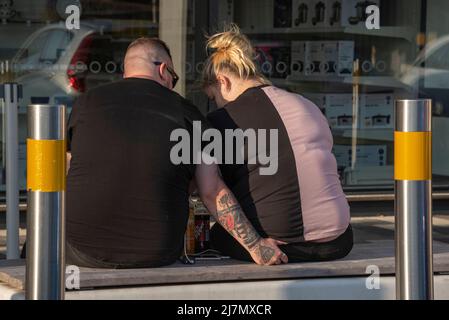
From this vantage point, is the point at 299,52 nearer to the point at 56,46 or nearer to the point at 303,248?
the point at 56,46

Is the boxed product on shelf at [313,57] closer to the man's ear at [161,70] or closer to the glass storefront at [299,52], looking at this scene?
the glass storefront at [299,52]

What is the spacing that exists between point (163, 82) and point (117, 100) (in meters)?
0.27

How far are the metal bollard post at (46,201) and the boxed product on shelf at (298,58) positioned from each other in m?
5.02

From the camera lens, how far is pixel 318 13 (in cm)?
859

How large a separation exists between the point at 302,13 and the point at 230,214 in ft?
13.0

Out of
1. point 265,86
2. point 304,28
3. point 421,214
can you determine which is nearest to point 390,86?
point 304,28

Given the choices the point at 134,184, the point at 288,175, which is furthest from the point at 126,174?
the point at 288,175

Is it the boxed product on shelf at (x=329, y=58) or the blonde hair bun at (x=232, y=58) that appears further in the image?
the boxed product on shelf at (x=329, y=58)

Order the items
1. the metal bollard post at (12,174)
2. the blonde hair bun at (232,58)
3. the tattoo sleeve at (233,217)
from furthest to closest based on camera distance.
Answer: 1. the metal bollard post at (12,174)
2. the blonde hair bun at (232,58)
3. the tattoo sleeve at (233,217)

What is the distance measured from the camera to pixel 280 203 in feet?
16.5

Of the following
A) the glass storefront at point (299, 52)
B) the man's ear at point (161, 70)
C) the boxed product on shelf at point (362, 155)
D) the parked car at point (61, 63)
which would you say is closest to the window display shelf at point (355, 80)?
the glass storefront at point (299, 52)

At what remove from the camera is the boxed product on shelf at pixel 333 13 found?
8633 millimetres

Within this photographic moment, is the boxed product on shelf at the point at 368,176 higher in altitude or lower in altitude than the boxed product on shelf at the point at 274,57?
lower
